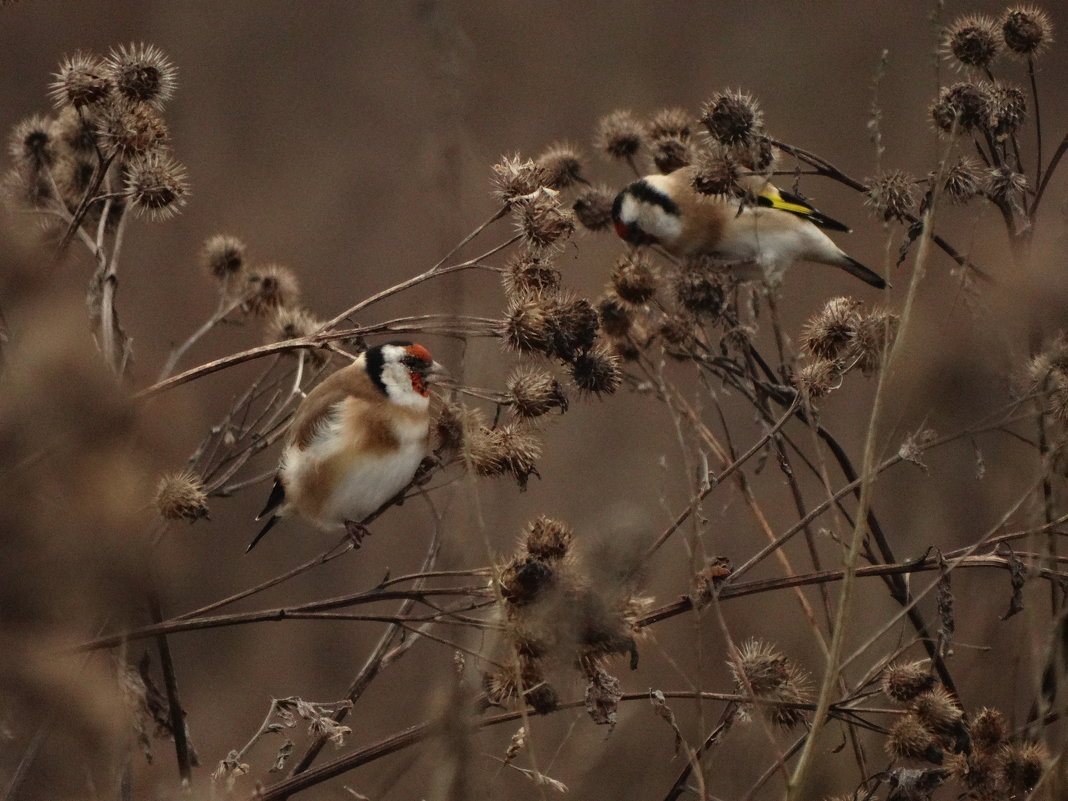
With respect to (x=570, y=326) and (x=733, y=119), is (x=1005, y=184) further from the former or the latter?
(x=570, y=326)

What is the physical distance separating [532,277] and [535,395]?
26 cm

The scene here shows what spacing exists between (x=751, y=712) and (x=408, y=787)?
2.40m

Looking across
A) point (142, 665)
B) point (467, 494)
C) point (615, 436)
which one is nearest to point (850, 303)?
point (467, 494)

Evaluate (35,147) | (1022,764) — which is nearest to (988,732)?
(1022,764)

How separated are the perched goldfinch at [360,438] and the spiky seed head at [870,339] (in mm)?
1062

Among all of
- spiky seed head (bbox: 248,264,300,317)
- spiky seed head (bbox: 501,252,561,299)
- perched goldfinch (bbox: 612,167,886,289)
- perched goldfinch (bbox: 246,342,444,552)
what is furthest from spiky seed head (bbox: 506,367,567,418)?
perched goldfinch (bbox: 612,167,886,289)

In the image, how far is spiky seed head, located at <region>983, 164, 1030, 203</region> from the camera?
2.52 m

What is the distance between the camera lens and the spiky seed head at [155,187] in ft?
8.32

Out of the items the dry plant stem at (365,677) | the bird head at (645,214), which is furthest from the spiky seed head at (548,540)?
the bird head at (645,214)

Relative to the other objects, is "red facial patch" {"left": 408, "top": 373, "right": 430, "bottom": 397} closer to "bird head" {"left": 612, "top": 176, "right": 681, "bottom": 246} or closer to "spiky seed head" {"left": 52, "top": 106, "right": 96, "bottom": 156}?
"bird head" {"left": 612, "top": 176, "right": 681, "bottom": 246}

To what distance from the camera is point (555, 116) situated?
21.1 ft

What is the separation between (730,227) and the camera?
3.79 metres

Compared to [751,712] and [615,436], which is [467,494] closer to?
[751,712]

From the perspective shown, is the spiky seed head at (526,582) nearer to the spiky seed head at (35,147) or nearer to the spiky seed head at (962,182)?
the spiky seed head at (962,182)
